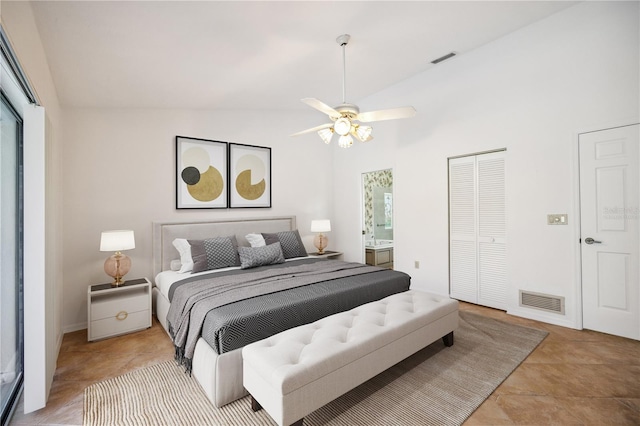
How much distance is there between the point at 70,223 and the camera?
327 cm

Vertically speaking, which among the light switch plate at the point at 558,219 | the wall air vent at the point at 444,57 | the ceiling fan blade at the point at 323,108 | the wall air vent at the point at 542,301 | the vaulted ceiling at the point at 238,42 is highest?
the wall air vent at the point at 444,57

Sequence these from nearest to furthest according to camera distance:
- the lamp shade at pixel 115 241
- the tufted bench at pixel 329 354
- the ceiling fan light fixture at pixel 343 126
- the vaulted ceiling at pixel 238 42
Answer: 1. the tufted bench at pixel 329 354
2. the vaulted ceiling at pixel 238 42
3. the ceiling fan light fixture at pixel 343 126
4. the lamp shade at pixel 115 241

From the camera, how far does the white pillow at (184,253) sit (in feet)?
11.4

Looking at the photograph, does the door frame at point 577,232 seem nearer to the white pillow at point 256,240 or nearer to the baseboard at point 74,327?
the white pillow at point 256,240

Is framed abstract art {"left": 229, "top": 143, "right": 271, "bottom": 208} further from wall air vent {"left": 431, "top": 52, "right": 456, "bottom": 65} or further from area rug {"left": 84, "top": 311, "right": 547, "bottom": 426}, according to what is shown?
wall air vent {"left": 431, "top": 52, "right": 456, "bottom": 65}

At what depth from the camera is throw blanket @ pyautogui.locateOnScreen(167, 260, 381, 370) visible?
2281 millimetres

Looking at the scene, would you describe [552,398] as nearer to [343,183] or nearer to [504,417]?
[504,417]

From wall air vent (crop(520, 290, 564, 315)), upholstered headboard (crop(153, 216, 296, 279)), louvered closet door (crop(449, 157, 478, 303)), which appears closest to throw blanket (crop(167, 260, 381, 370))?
upholstered headboard (crop(153, 216, 296, 279))

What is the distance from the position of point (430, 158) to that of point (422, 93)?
947mm

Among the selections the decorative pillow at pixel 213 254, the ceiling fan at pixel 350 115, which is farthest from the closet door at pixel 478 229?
the decorative pillow at pixel 213 254

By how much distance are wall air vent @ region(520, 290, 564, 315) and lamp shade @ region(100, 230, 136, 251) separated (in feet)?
14.3

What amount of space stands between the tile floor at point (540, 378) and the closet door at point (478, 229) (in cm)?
75

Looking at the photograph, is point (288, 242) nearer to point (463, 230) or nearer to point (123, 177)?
point (123, 177)

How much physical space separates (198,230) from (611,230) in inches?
177
